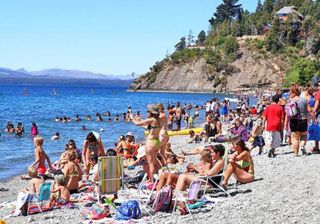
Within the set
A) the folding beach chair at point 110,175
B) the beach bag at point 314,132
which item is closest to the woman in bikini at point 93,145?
the folding beach chair at point 110,175

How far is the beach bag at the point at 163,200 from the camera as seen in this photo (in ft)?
29.8

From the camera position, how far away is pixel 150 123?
10625mm

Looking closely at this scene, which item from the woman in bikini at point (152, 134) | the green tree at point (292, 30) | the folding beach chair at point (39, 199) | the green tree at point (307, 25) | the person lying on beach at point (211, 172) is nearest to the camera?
the person lying on beach at point (211, 172)

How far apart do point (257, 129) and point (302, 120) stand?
2425mm

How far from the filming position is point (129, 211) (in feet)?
29.0

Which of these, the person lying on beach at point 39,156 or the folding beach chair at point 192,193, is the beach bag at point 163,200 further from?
the person lying on beach at point 39,156

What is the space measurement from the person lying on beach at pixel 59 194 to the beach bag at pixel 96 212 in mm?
1241

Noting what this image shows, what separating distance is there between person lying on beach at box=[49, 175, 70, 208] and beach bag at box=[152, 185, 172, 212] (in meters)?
2.24

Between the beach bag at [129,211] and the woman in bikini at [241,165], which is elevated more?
the woman in bikini at [241,165]

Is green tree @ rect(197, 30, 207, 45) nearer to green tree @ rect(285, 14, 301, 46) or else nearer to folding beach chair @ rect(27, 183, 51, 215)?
green tree @ rect(285, 14, 301, 46)

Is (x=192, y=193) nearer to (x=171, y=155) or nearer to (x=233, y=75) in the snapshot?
(x=171, y=155)

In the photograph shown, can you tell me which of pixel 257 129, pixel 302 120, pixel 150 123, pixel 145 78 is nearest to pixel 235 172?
pixel 150 123

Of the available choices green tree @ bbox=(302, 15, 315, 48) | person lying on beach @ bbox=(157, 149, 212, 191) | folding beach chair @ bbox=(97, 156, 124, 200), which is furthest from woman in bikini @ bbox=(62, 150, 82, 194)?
green tree @ bbox=(302, 15, 315, 48)

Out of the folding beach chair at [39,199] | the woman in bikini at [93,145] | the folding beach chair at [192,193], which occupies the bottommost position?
the folding beach chair at [39,199]
